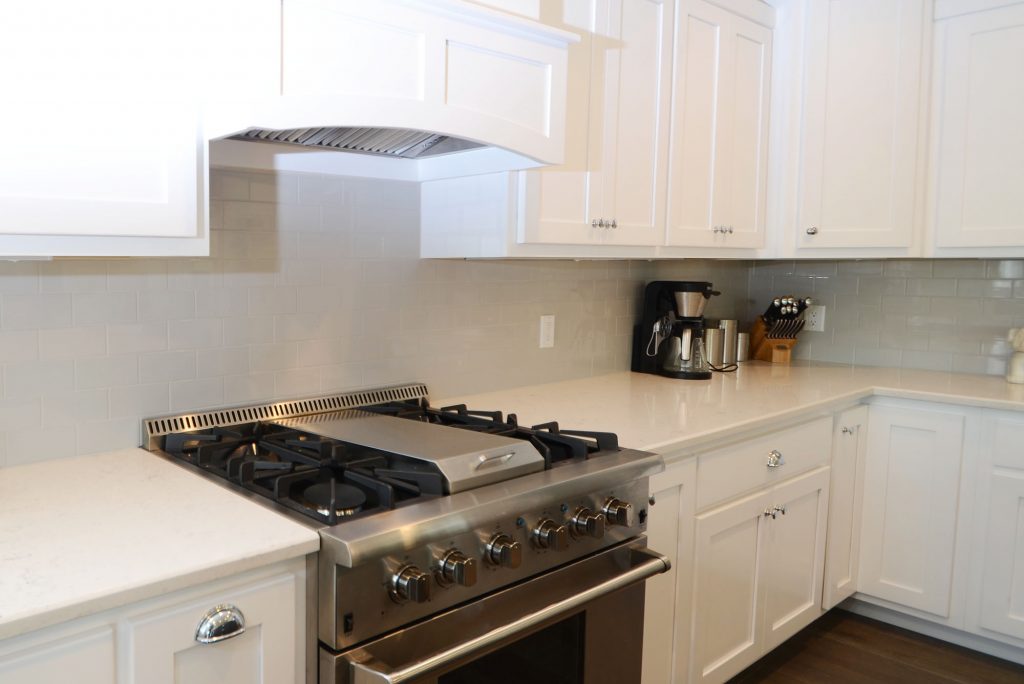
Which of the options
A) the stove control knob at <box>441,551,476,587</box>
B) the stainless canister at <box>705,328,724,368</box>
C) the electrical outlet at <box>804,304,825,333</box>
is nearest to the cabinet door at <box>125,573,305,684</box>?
the stove control knob at <box>441,551,476,587</box>

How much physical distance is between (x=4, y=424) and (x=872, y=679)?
101 inches

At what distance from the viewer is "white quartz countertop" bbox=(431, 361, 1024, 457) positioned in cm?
216

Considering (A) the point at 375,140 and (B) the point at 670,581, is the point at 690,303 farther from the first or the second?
(A) the point at 375,140

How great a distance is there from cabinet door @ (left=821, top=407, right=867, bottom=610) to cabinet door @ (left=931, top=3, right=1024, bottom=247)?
764 millimetres

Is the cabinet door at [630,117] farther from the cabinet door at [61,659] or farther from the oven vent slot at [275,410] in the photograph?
the cabinet door at [61,659]

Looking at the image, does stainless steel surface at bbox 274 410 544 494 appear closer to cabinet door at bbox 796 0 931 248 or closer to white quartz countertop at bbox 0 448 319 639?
white quartz countertop at bbox 0 448 319 639

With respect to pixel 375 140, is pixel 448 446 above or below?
below

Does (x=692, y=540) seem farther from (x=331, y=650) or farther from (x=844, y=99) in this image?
(x=844, y=99)

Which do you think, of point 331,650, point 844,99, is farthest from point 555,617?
point 844,99

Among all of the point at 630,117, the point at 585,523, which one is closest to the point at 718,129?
the point at 630,117

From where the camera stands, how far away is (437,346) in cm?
238

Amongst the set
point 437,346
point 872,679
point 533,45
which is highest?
point 533,45

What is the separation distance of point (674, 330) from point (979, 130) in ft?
4.09

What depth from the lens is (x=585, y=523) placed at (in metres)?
1.69
